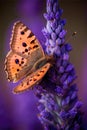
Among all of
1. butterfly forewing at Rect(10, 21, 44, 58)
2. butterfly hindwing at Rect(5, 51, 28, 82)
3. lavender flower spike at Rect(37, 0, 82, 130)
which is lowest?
lavender flower spike at Rect(37, 0, 82, 130)

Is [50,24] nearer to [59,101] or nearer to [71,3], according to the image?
[59,101]

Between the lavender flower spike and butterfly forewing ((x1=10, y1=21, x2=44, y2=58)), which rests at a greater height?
butterfly forewing ((x1=10, y1=21, x2=44, y2=58))

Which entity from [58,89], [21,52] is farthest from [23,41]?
[58,89]

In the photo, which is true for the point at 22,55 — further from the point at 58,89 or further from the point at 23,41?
the point at 58,89

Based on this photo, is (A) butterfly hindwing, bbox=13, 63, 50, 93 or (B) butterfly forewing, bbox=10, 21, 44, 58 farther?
(B) butterfly forewing, bbox=10, 21, 44, 58

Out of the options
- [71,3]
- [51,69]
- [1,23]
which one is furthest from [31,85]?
Answer: [71,3]
